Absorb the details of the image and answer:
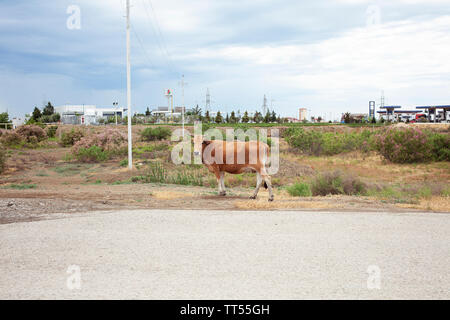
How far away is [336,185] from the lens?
55.0 ft

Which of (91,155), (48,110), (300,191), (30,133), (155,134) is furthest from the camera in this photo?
(48,110)

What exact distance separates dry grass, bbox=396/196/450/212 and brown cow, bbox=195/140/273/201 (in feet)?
13.6

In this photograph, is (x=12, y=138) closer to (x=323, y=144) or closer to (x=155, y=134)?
(x=155, y=134)

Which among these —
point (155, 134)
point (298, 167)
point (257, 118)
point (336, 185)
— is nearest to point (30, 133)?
point (155, 134)

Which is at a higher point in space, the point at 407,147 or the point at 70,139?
the point at 70,139

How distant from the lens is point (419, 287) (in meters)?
5.70

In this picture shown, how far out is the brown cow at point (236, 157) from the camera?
46.2 ft

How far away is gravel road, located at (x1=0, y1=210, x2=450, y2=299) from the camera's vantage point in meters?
5.53

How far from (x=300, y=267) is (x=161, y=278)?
2.08 metres

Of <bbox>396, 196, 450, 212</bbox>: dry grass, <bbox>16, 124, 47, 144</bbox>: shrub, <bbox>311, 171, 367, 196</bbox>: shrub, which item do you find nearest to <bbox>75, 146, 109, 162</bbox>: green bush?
<bbox>16, 124, 47, 144</bbox>: shrub

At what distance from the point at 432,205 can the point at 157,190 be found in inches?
382

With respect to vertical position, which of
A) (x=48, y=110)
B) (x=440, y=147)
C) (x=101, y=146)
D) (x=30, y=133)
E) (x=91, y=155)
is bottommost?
(x=91, y=155)

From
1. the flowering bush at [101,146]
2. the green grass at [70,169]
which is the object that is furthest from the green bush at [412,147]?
the green grass at [70,169]

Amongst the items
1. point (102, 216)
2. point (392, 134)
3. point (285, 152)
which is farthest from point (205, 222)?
point (285, 152)
